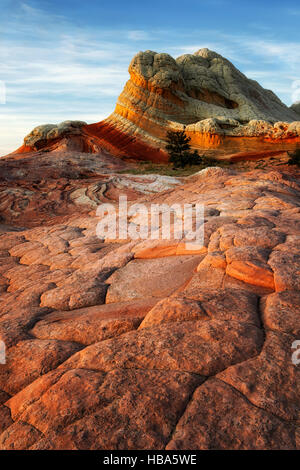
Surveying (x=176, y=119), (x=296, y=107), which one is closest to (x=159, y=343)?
(x=176, y=119)

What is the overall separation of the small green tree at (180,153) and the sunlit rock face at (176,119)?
86.2 inches

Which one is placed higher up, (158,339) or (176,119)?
(176,119)

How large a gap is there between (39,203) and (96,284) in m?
9.03

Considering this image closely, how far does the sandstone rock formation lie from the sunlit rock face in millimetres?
21457

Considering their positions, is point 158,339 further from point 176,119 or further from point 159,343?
point 176,119

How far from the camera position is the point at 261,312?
2.50 metres

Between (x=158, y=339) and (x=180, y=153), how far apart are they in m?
21.2

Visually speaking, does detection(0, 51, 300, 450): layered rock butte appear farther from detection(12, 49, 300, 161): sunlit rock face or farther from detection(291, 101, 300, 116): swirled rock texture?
detection(291, 101, 300, 116): swirled rock texture

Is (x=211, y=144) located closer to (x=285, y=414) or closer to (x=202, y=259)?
(x=202, y=259)

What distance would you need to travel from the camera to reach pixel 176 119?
90.8 ft

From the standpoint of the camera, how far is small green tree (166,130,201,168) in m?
Result: 21.2

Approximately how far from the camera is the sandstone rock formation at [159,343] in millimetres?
1689

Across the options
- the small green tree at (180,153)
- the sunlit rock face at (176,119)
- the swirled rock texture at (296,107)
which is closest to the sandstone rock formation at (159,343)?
the small green tree at (180,153)
